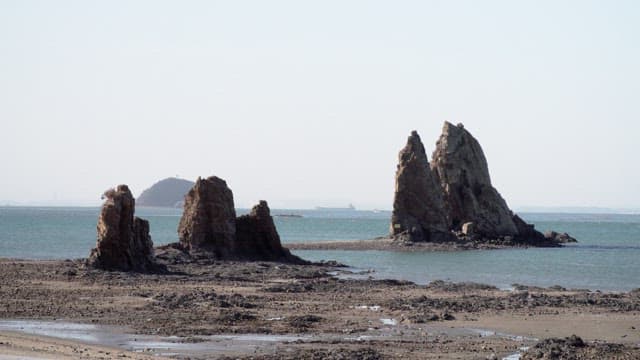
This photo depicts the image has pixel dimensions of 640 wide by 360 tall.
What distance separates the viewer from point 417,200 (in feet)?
329

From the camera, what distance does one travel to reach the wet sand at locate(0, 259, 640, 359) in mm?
26172

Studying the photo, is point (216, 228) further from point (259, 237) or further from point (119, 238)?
point (119, 238)

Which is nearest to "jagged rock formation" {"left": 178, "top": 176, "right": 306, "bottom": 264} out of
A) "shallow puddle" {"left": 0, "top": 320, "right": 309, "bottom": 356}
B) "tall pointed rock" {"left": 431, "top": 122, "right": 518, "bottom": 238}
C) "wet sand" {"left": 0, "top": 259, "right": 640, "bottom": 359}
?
"wet sand" {"left": 0, "top": 259, "right": 640, "bottom": 359}

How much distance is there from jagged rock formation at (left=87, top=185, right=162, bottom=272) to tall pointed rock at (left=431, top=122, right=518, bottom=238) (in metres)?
57.6

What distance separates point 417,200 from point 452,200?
7.59 metres

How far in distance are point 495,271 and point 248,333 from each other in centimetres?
3585

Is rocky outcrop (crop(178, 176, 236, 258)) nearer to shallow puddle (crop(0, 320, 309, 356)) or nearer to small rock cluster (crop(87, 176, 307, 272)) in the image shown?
small rock cluster (crop(87, 176, 307, 272))

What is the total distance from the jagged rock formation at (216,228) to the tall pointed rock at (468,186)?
4476 centimetres

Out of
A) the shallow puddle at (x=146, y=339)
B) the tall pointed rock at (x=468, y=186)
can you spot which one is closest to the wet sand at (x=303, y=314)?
the shallow puddle at (x=146, y=339)

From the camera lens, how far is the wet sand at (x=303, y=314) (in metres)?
26.2

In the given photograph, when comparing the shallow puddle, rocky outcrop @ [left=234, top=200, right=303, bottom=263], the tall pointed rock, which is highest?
the tall pointed rock

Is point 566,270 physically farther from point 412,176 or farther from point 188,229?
point 412,176

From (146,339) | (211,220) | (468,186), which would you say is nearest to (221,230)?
(211,220)

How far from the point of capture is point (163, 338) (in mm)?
28031
